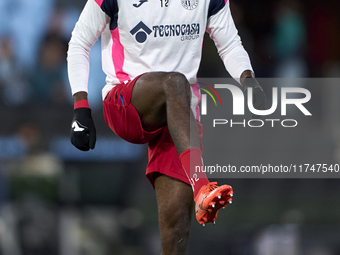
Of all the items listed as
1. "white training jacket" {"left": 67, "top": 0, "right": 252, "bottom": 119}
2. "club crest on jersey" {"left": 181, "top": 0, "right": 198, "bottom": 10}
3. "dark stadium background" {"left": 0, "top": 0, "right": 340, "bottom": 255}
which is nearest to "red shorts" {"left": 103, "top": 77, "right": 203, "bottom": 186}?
"white training jacket" {"left": 67, "top": 0, "right": 252, "bottom": 119}

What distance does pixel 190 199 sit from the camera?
2553 millimetres

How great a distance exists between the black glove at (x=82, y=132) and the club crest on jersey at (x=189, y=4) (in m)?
0.62

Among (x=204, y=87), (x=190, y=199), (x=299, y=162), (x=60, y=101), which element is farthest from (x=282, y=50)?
(x=190, y=199)

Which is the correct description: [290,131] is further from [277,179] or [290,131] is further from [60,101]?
[60,101]

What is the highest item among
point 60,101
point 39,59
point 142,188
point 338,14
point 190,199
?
point 338,14

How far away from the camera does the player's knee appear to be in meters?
2.14

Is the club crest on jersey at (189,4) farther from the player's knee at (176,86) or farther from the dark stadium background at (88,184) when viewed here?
the dark stadium background at (88,184)

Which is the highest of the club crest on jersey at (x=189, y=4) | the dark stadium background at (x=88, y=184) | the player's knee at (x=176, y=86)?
the club crest on jersey at (x=189, y=4)

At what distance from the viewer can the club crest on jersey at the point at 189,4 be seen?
8.15 feet

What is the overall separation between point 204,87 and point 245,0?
160cm

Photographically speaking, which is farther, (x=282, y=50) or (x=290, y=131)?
(x=282, y=50)

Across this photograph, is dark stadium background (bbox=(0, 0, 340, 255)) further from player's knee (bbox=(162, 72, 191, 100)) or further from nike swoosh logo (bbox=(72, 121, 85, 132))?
player's knee (bbox=(162, 72, 191, 100))

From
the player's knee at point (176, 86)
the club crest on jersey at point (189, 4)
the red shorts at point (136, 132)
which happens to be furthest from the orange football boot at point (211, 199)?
the club crest on jersey at point (189, 4)

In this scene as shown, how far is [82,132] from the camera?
7.52 ft
